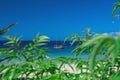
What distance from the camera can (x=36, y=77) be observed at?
1864mm

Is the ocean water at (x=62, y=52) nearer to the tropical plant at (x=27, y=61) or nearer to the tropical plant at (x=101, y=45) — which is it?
the tropical plant at (x=27, y=61)

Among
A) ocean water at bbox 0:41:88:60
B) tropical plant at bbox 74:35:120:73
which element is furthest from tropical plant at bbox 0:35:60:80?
tropical plant at bbox 74:35:120:73

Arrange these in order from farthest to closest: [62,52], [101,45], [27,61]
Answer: [62,52]
[27,61]
[101,45]

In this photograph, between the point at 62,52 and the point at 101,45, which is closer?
the point at 101,45

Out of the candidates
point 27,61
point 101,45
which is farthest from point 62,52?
point 101,45

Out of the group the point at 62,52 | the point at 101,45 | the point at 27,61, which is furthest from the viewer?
the point at 62,52

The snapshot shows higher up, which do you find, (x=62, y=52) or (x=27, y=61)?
(x=62, y=52)

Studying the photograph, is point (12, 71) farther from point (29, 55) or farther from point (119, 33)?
point (119, 33)

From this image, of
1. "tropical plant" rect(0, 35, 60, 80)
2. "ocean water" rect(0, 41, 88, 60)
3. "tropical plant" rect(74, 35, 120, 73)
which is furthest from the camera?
"ocean water" rect(0, 41, 88, 60)

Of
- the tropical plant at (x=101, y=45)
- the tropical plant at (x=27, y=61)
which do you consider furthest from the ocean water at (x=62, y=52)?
the tropical plant at (x=101, y=45)

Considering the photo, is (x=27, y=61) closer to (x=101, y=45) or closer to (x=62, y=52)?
(x=101, y=45)

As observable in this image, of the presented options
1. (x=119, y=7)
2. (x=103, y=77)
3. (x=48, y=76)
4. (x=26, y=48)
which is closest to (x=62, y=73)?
(x=48, y=76)

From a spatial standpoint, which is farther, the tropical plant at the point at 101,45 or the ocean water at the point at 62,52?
the ocean water at the point at 62,52

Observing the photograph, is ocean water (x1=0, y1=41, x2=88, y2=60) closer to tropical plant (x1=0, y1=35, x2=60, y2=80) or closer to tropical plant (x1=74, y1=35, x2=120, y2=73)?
tropical plant (x1=0, y1=35, x2=60, y2=80)
